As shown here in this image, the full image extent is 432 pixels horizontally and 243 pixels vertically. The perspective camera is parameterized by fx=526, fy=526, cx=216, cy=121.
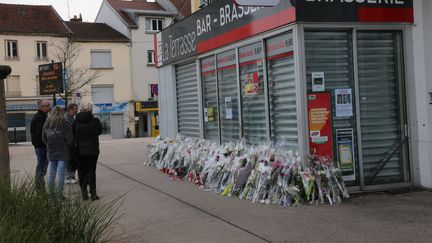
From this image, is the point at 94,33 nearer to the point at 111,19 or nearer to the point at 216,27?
the point at 111,19

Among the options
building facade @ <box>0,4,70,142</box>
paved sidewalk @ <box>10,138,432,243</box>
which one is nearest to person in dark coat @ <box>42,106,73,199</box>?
paved sidewalk @ <box>10,138,432,243</box>

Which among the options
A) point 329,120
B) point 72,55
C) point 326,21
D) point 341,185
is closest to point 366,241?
point 341,185

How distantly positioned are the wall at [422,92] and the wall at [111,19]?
37636 millimetres

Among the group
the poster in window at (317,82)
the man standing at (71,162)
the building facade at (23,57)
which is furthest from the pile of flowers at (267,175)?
the building facade at (23,57)

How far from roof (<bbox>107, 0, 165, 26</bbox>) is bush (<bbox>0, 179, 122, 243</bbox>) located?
40833 mm

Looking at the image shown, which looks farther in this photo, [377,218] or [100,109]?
[100,109]

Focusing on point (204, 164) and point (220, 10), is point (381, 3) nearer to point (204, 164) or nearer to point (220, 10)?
point (220, 10)

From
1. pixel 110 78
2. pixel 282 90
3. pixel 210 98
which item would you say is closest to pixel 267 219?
Result: pixel 282 90

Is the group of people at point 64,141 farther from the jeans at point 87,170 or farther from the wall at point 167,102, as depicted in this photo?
the wall at point 167,102

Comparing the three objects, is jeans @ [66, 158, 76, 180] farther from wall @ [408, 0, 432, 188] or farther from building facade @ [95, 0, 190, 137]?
building facade @ [95, 0, 190, 137]

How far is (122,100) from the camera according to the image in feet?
142

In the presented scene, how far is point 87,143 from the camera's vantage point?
8594 millimetres

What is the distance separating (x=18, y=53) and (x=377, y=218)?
126ft

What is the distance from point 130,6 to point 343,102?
4151 centimetres
